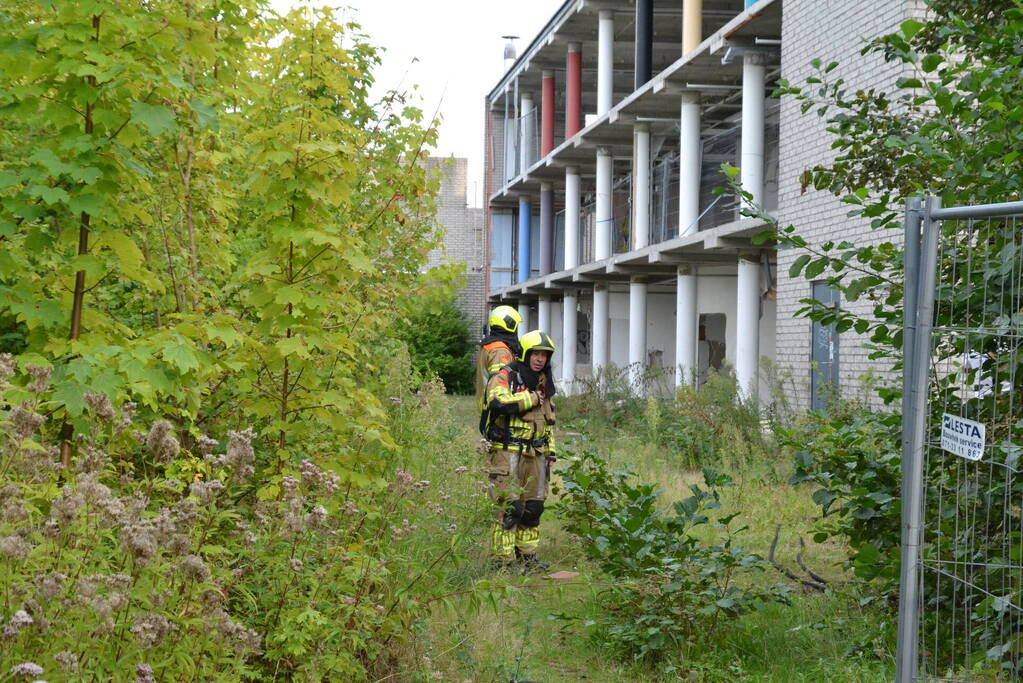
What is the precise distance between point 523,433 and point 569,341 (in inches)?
764

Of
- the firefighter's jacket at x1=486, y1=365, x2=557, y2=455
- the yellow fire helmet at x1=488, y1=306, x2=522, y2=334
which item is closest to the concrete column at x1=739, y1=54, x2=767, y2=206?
the yellow fire helmet at x1=488, y1=306, x2=522, y2=334

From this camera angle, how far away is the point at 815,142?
13570mm

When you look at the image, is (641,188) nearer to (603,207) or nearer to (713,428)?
(603,207)

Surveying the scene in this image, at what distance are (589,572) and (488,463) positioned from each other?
1.12m

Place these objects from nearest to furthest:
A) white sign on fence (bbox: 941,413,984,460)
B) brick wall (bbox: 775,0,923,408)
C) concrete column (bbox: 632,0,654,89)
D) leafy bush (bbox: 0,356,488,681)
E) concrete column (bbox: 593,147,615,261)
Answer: leafy bush (bbox: 0,356,488,681)
white sign on fence (bbox: 941,413,984,460)
brick wall (bbox: 775,0,923,408)
concrete column (bbox: 632,0,654,89)
concrete column (bbox: 593,147,615,261)

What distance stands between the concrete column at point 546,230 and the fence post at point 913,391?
24.8 m

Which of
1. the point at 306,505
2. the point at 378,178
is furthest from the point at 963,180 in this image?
the point at 378,178

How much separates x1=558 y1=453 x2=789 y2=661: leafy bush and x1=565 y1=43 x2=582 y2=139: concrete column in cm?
1941

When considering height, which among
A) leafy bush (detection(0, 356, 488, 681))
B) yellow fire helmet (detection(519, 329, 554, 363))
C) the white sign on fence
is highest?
yellow fire helmet (detection(519, 329, 554, 363))

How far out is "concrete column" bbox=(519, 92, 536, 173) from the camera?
30.1 m

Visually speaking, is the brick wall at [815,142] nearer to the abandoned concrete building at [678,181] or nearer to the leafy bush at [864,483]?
the abandoned concrete building at [678,181]

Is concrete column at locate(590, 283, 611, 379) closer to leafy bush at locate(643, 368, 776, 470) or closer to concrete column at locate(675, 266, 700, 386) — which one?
concrete column at locate(675, 266, 700, 386)

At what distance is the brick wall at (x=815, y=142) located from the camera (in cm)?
1217

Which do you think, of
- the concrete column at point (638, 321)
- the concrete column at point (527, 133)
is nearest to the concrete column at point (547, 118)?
the concrete column at point (527, 133)
